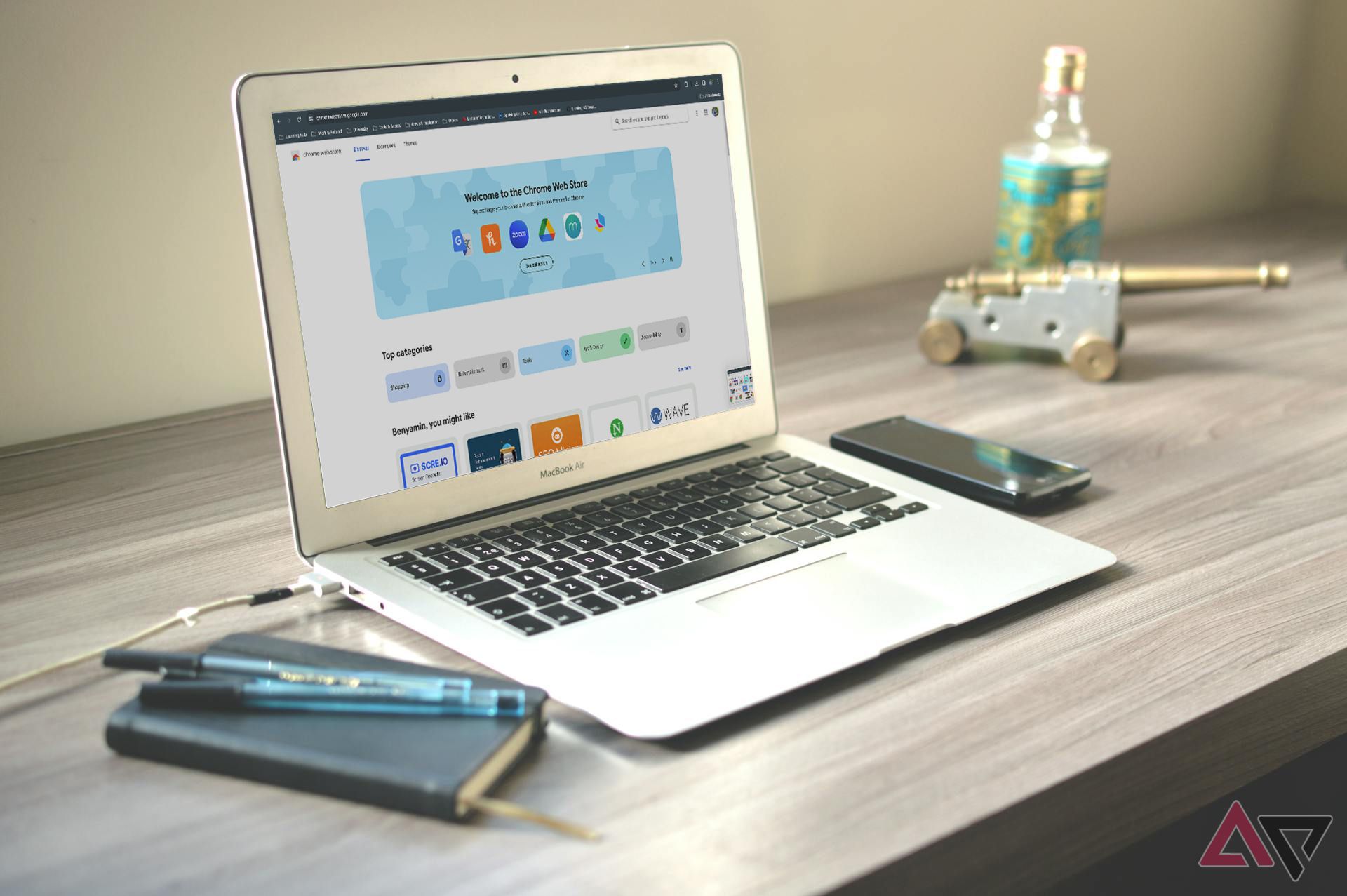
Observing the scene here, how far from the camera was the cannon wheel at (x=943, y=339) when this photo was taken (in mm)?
1158

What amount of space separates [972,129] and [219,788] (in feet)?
4.16

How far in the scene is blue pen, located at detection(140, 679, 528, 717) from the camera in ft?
1.75

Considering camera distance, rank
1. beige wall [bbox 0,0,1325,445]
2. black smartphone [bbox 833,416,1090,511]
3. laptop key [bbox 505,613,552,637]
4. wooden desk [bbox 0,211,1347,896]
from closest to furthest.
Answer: wooden desk [bbox 0,211,1347,896] → laptop key [bbox 505,613,552,637] → black smartphone [bbox 833,416,1090,511] → beige wall [bbox 0,0,1325,445]

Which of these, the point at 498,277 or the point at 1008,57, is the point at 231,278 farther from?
the point at 1008,57

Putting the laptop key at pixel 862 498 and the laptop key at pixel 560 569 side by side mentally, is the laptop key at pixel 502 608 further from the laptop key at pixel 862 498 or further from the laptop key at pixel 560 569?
the laptop key at pixel 862 498

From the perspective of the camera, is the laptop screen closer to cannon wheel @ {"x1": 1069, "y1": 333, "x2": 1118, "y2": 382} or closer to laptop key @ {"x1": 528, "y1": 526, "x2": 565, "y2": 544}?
laptop key @ {"x1": 528, "y1": 526, "x2": 565, "y2": 544}

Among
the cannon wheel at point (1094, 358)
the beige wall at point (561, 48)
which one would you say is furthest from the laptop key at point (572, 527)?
the cannon wheel at point (1094, 358)

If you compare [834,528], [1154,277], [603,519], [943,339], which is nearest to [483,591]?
[603,519]

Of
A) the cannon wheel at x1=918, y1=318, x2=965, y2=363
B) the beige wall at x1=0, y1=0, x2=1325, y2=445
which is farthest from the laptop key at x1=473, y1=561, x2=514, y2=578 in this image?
the cannon wheel at x1=918, y1=318, x2=965, y2=363

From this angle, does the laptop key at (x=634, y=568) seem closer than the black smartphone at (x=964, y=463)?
Yes

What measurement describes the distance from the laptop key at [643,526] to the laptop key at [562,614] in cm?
11

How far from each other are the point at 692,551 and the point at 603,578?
65mm

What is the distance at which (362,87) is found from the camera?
2.33 feet

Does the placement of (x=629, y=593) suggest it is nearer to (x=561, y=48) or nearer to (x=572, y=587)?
(x=572, y=587)
